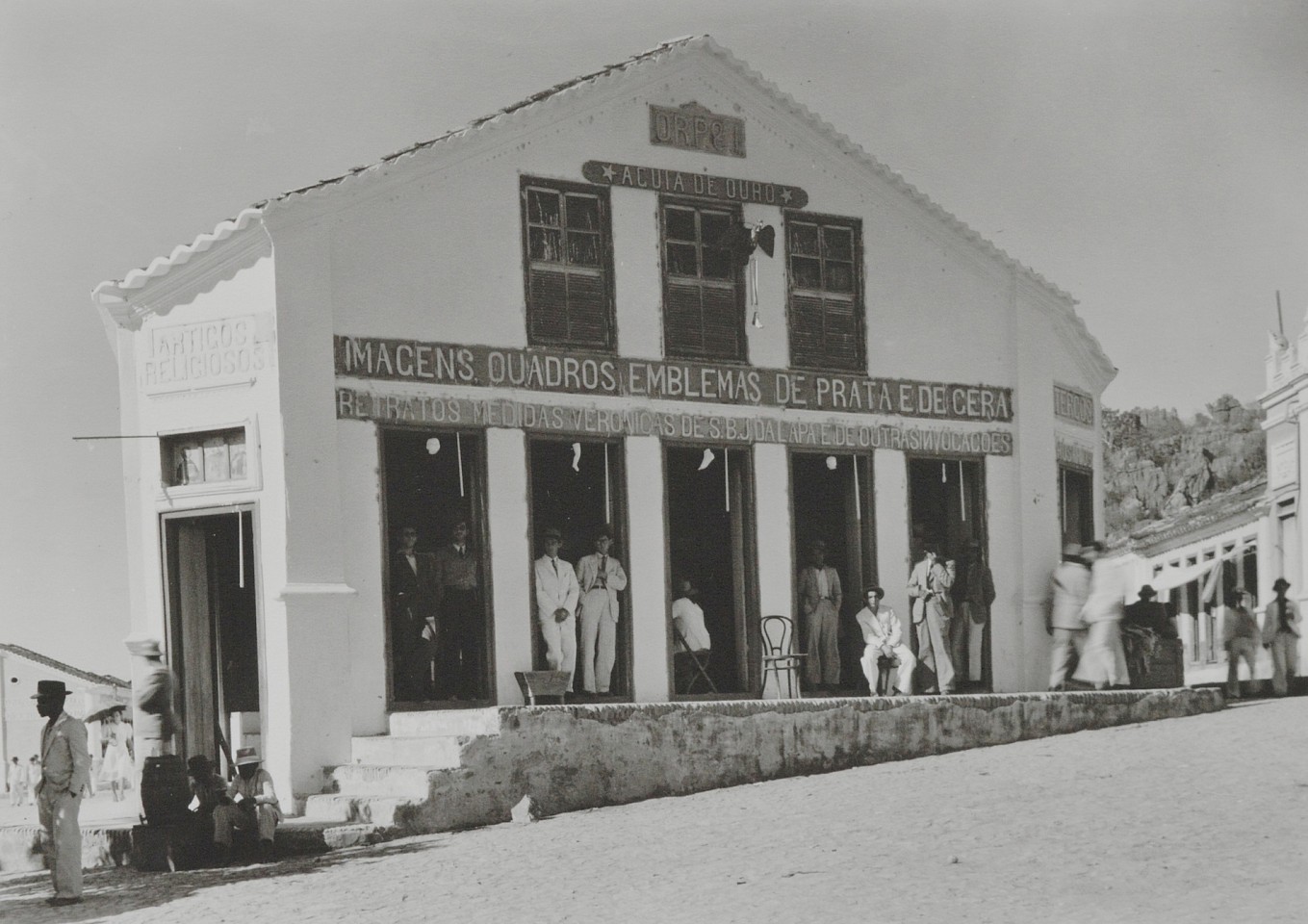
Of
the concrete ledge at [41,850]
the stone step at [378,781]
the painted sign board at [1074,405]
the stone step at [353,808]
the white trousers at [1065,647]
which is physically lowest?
the concrete ledge at [41,850]

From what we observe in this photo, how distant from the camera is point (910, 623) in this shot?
65.0 feet

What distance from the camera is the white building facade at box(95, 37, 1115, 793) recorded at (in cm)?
1666

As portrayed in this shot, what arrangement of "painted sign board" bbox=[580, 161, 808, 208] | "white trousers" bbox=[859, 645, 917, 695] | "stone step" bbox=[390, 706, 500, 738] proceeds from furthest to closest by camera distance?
"white trousers" bbox=[859, 645, 917, 695]
"painted sign board" bbox=[580, 161, 808, 208]
"stone step" bbox=[390, 706, 500, 738]

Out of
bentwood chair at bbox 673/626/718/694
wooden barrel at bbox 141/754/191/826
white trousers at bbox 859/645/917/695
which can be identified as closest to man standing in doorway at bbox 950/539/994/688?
white trousers at bbox 859/645/917/695

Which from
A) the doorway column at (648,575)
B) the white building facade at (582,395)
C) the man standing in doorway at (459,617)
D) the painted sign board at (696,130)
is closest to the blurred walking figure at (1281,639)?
the white building facade at (582,395)

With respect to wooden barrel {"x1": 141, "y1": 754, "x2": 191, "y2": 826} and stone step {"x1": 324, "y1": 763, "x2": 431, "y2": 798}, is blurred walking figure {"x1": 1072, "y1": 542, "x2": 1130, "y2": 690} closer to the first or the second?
stone step {"x1": 324, "y1": 763, "x2": 431, "y2": 798}

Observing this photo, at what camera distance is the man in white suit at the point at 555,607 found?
17.7 m

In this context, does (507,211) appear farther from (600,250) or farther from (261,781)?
(261,781)

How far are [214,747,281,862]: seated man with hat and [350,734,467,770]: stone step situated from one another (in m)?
1.21

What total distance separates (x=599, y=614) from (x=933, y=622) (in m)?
3.51

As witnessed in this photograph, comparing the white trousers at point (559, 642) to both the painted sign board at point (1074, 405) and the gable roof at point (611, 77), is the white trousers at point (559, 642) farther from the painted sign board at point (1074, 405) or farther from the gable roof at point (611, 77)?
the painted sign board at point (1074, 405)

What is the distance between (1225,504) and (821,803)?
66.5ft

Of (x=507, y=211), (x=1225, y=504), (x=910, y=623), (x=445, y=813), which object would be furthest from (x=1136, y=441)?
(x=445, y=813)

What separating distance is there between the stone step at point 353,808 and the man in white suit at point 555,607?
266cm
